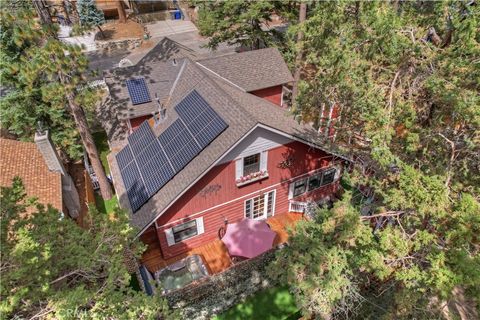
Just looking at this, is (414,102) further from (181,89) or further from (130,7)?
(130,7)

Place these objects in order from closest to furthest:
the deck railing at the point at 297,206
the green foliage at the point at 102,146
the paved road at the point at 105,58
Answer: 1. the deck railing at the point at 297,206
2. the green foliage at the point at 102,146
3. the paved road at the point at 105,58

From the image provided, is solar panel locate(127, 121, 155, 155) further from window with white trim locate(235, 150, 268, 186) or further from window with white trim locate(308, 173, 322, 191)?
window with white trim locate(308, 173, 322, 191)

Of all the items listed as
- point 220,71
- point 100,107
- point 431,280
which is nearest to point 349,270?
point 431,280

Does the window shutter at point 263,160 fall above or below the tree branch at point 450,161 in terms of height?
below

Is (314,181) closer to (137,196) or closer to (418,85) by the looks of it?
(418,85)

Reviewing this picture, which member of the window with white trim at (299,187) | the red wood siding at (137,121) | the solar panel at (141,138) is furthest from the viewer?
the red wood siding at (137,121)

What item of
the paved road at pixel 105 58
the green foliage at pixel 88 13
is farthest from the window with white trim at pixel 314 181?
the green foliage at pixel 88 13

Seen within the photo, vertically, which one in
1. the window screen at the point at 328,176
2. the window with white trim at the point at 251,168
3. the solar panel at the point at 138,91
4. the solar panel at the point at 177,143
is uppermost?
the solar panel at the point at 138,91

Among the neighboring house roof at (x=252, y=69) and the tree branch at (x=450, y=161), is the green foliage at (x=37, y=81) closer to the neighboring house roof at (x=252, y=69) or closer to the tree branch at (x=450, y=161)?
the neighboring house roof at (x=252, y=69)
